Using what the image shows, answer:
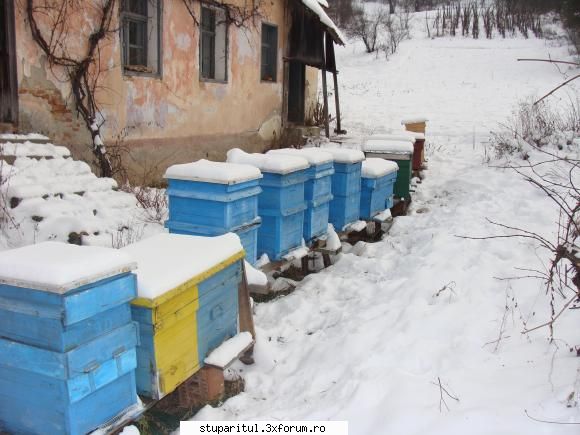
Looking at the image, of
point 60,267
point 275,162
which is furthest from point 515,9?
point 60,267

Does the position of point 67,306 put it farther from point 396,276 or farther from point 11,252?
point 396,276

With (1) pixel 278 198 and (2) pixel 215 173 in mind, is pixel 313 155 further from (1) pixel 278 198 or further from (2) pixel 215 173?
(2) pixel 215 173

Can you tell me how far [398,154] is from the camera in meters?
8.51

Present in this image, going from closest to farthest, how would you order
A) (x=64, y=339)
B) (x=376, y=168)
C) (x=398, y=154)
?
(x=64, y=339)
(x=376, y=168)
(x=398, y=154)

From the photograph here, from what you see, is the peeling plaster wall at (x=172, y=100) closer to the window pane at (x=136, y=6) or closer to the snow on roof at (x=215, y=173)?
the window pane at (x=136, y=6)

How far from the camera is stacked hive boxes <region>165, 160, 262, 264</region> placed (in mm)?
4609

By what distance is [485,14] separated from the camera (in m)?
33.5

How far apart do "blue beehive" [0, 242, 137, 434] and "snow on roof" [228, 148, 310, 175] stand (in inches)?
101

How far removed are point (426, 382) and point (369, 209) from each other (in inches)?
157

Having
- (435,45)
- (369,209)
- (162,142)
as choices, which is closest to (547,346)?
(369,209)

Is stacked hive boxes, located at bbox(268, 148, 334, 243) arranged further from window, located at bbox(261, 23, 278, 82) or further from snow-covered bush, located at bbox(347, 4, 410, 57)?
snow-covered bush, located at bbox(347, 4, 410, 57)

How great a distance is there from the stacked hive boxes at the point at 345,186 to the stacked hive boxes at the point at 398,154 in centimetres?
189

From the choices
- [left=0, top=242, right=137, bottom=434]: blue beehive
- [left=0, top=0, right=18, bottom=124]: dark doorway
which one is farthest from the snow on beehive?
[left=0, top=242, right=137, bottom=434]: blue beehive

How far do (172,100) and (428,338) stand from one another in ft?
21.7
